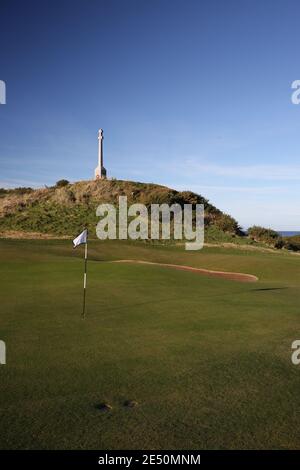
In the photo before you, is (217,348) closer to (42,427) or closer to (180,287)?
(42,427)

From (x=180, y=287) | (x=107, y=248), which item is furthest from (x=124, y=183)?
(x=180, y=287)

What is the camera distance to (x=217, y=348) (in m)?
8.47

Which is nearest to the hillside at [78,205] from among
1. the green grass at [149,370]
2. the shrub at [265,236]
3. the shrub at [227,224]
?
the shrub at [227,224]

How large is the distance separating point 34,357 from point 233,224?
2203 inches

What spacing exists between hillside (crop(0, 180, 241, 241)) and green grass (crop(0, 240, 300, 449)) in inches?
1569

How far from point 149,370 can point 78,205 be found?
57.8 m

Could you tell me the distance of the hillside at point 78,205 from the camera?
2185 inches

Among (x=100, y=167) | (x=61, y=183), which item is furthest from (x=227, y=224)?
(x=61, y=183)

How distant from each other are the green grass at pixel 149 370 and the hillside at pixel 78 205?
3985cm

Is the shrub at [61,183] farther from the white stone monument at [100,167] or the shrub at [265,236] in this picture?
the shrub at [265,236]

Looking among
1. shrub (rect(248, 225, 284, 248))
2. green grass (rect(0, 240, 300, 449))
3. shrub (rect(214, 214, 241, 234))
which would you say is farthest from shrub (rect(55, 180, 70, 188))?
green grass (rect(0, 240, 300, 449))

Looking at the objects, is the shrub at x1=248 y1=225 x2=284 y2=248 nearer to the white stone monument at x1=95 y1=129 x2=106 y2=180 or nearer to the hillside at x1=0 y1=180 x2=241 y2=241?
the hillside at x1=0 y1=180 x2=241 y2=241

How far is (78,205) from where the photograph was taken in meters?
63.7

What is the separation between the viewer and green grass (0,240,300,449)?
5.07 meters
